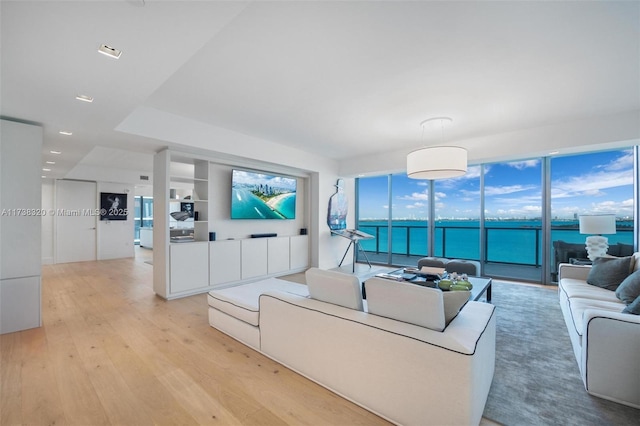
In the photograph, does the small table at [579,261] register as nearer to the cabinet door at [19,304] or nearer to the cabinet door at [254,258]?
the cabinet door at [254,258]

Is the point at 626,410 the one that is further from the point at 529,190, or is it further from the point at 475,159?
the point at 529,190

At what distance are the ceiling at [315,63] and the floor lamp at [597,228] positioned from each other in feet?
4.75

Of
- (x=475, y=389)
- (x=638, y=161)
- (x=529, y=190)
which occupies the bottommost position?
(x=475, y=389)

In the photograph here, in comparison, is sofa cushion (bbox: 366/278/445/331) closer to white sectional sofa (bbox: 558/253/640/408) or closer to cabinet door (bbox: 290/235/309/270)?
white sectional sofa (bbox: 558/253/640/408)

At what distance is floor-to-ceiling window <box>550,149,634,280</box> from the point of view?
15.0ft

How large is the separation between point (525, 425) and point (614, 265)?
103 inches

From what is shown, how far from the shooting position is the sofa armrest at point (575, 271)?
337cm

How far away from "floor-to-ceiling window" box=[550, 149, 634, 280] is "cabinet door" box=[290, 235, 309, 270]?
15.6ft

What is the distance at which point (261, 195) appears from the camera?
209 inches

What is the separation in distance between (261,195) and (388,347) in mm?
4235

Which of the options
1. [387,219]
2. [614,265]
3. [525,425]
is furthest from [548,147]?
[525,425]

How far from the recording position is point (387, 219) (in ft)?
22.7

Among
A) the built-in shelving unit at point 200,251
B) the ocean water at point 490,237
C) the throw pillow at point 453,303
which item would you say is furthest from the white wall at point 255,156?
the throw pillow at point 453,303

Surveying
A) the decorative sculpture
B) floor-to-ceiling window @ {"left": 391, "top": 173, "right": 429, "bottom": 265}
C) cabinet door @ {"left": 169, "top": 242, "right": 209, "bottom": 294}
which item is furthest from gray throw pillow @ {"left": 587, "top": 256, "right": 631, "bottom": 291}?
cabinet door @ {"left": 169, "top": 242, "right": 209, "bottom": 294}
